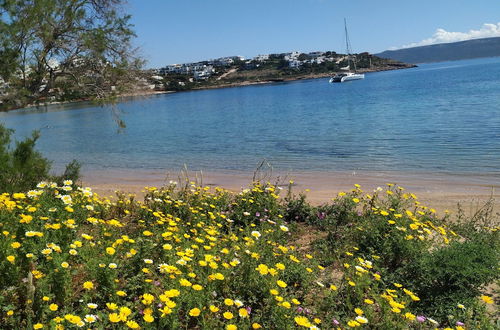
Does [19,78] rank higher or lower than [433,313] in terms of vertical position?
higher

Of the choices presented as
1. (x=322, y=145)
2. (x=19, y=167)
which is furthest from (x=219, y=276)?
(x=322, y=145)

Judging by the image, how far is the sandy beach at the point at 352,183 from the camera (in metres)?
10.5

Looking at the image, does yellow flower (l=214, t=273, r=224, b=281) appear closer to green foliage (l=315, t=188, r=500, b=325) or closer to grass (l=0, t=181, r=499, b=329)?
grass (l=0, t=181, r=499, b=329)

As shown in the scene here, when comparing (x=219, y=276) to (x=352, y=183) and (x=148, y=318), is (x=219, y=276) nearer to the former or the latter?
(x=148, y=318)

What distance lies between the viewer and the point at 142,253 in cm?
432

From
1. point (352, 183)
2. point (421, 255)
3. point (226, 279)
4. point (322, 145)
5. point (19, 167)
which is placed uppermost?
point (19, 167)

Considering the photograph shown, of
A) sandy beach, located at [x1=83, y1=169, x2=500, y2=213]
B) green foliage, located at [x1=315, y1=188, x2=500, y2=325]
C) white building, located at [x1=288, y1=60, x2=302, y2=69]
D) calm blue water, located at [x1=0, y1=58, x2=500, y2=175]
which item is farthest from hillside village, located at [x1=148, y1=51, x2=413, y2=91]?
green foliage, located at [x1=315, y1=188, x2=500, y2=325]

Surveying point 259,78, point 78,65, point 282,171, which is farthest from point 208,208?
point 259,78

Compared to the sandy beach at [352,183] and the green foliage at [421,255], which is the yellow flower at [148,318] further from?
the sandy beach at [352,183]

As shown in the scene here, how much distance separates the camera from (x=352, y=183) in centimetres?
1330

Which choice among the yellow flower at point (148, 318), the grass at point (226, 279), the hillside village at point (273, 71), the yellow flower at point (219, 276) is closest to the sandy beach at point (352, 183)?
the grass at point (226, 279)

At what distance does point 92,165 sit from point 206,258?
1888 cm

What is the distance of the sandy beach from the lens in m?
10.5

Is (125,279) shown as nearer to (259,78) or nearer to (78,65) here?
(78,65)
